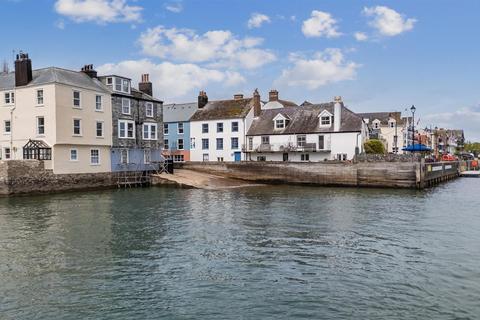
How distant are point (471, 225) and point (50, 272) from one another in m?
20.3

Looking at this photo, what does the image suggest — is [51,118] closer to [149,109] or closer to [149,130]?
[149,130]

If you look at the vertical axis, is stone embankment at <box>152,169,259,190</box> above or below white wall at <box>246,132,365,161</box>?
below

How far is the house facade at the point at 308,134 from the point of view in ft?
175

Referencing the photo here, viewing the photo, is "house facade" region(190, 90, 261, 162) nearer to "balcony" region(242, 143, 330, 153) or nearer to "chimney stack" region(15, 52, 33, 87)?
"balcony" region(242, 143, 330, 153)

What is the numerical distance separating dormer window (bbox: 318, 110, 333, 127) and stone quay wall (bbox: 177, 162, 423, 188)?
8411 millimetres

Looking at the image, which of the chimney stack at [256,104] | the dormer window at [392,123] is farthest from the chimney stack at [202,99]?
the dormer window at [392,123]

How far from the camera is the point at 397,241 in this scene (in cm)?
1855

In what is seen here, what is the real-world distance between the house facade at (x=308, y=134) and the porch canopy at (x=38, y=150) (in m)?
26.8

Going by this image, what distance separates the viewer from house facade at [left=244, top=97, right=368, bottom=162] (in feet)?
175

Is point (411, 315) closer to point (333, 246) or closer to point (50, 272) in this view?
point (333, 246)

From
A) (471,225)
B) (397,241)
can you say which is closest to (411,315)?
(397,241)

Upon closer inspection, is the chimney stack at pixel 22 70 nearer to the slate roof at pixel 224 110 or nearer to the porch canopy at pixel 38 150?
the porch canopy at pixel 38 150

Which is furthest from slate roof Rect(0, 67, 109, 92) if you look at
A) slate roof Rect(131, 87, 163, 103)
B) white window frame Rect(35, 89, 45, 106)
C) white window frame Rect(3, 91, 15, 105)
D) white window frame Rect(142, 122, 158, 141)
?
white window frame Rect(142, 122, 158, 141)

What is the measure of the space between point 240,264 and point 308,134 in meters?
42.3
